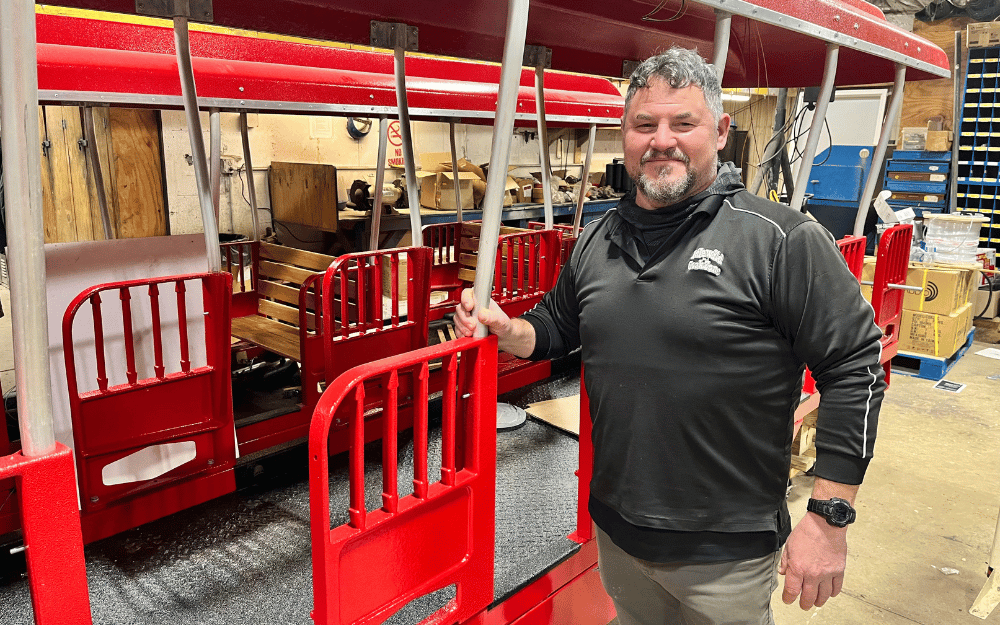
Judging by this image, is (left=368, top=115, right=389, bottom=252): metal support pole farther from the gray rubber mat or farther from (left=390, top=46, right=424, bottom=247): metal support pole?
the gray rubber mat

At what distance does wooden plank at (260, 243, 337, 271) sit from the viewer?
176 inches

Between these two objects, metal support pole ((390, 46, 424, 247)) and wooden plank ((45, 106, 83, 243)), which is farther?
wooden plank ((45, 106, 83, 243))

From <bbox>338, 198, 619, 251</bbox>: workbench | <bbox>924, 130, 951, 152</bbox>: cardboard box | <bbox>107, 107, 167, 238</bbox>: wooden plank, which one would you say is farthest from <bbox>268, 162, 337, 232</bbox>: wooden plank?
Answer: <bbox>924, 130, 951, 152</bbox>: cardboard box

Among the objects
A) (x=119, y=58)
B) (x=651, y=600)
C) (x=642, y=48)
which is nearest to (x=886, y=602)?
(x=651, y=600)

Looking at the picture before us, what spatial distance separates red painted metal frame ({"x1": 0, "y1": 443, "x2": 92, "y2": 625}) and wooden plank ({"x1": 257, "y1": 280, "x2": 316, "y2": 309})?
11.6 ft

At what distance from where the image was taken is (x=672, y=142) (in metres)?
1.72

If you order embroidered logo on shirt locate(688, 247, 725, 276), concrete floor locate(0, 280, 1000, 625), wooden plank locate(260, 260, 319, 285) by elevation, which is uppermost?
embroidered logo on shirt locate(688, 247, 725, 276)

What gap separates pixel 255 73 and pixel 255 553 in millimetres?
2672

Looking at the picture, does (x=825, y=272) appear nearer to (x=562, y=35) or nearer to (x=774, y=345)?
(x=774, y=345)

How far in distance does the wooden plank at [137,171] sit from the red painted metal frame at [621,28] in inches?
222

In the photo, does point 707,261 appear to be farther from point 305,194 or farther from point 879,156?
point 305,194

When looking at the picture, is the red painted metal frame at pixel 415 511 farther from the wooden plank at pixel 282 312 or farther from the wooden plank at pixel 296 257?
the wooden plank at pixel 282 312

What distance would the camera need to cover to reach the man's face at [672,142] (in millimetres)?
1721

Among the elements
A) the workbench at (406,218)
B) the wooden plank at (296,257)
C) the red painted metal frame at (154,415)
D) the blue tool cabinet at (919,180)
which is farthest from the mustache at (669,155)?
the blue tool cabinet at (919,180)
